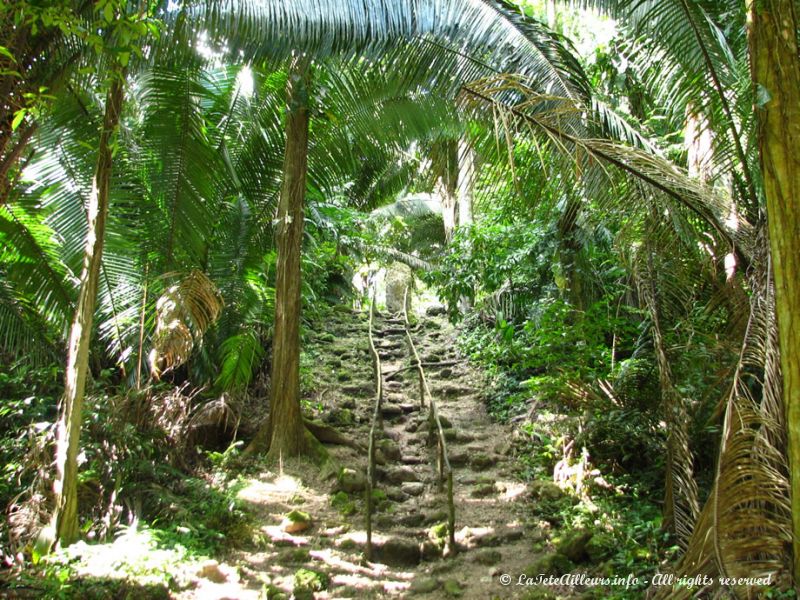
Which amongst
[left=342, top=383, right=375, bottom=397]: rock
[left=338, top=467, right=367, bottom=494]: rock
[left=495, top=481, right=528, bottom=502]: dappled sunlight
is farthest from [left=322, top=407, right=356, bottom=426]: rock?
[left=495, top=481, right=528, bottom=502]: dappled sunlight

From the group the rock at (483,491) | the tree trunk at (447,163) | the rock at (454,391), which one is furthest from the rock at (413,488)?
the tree trunk at (447,163)

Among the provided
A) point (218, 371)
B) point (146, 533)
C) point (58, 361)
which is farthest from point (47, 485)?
point (218, 371)

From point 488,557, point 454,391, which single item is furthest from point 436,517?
point 454,391

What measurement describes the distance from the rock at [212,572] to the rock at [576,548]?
8.60 feet

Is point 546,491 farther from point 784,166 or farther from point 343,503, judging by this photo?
point 784,166

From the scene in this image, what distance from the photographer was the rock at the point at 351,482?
6.44 m

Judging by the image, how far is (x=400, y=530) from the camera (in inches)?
222

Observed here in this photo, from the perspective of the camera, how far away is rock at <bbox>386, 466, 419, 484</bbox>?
6.67 meters

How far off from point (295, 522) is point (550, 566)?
90.9 inches

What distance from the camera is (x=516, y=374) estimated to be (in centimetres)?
895

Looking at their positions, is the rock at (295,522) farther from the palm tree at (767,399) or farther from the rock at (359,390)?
the rock at (359,390)

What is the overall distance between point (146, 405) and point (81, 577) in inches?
92.0

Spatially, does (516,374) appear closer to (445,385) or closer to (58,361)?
(445,385)

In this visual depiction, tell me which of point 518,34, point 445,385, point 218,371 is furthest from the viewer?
point 445,385
